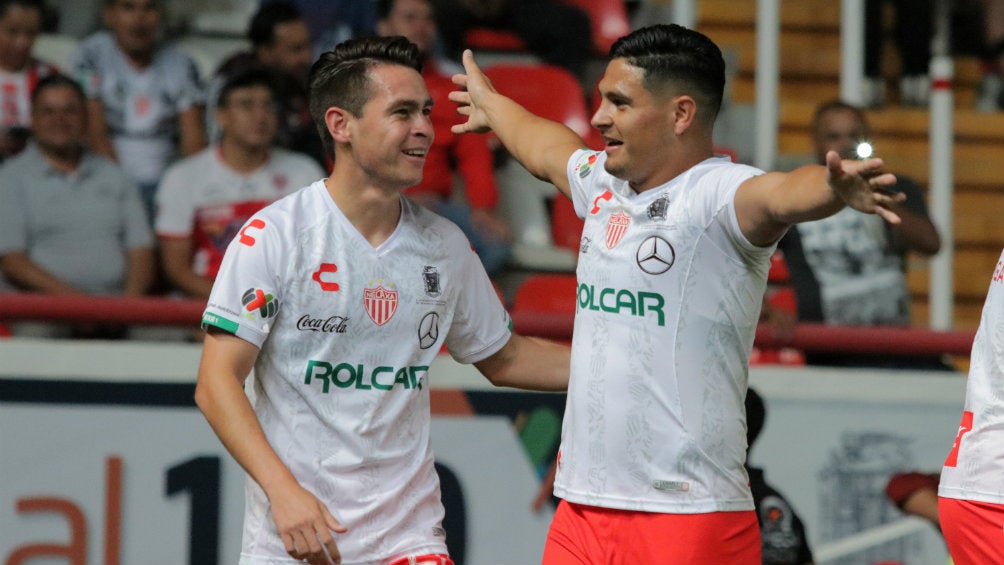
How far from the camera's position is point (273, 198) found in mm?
6473

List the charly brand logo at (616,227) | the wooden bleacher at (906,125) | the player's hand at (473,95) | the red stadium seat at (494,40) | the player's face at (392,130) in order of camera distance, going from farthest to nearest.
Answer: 1. the wooden bleacher at (906,125)
2. the red stadium seat at (494,40)
3. the player's hand at (473,95)
4. the player's face at (392,130)
5. the charly brand logo at (616,227)

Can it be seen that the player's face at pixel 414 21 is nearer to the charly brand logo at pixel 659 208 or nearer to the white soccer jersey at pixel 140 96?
the white soccer jersey at pixel 140 96

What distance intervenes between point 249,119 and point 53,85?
0.88 m

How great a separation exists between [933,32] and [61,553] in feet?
19.7

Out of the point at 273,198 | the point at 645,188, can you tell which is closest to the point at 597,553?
the point at 645,188

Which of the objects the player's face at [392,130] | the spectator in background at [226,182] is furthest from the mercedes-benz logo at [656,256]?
the spectator in background at [226,182]

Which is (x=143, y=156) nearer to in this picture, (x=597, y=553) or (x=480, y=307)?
(x=480, y=307)

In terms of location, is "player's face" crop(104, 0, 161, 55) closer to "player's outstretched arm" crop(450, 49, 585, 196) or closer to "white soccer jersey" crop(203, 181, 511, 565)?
"player's outstretched arm" crop(450, 49, 585, 196)

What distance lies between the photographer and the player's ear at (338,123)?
3.81 metres

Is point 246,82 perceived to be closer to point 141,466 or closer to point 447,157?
point 447,157

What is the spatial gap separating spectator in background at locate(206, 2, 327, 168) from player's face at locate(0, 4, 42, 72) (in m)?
0.92

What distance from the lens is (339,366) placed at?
3635 millimetres

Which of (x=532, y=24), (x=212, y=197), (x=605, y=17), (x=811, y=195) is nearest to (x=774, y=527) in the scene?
(x=811, y=195)

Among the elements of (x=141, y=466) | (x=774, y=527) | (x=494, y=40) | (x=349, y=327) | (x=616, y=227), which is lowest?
(x=774, y=527)
